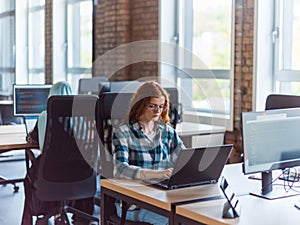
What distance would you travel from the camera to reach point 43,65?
19.2ft

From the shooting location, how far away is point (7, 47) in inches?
219

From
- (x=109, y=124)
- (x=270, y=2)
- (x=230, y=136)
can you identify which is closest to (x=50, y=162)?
(x=109, y=124)

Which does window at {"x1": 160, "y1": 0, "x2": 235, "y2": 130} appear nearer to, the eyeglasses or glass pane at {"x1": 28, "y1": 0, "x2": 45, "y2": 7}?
glass pane at {"x1": 28, "y1": 0, "x2": 45, "y2": 7}

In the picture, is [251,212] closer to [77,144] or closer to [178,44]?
[77,144]

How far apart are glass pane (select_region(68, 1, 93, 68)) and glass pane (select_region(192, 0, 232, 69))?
1481mm

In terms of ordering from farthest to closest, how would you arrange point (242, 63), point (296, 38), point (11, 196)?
point (11, 196) < point (242, 63) < point (296, 38)

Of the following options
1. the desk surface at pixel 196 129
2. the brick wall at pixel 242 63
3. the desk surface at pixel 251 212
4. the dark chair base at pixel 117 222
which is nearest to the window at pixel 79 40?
the desk surface at pixel 196 129

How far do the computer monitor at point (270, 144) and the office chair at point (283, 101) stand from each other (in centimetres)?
66

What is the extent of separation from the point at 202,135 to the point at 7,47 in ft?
7.85

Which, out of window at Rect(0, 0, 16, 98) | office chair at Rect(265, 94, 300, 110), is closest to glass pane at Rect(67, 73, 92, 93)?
window at Rect(0, 0, 16, 98)

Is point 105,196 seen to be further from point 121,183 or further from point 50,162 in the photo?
point 50,162

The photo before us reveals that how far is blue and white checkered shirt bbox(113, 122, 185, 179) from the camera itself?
2.62 meters

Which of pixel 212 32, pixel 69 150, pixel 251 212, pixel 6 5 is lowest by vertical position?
pixel 251 212

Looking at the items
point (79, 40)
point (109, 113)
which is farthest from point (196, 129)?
point (79, 40)
